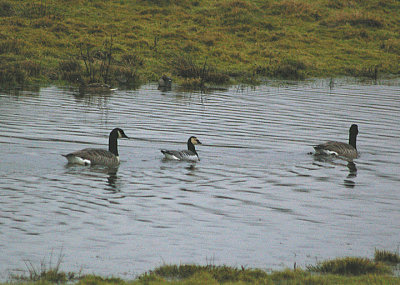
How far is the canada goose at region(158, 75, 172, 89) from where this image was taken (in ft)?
107

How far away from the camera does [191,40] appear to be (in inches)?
1674

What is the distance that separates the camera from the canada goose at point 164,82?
32.7 meters

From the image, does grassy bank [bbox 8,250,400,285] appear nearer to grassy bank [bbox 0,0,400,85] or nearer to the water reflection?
the water reflection

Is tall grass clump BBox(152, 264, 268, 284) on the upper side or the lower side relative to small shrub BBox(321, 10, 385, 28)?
lower

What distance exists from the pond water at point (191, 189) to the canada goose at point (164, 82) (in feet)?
17.8

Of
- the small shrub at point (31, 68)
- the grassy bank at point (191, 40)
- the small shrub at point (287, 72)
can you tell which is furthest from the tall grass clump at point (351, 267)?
the small shrub at point (287, 72)

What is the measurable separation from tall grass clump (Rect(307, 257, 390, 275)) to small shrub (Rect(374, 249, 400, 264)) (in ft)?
1.70

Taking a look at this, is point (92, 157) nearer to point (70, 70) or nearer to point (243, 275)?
point (243, 275)

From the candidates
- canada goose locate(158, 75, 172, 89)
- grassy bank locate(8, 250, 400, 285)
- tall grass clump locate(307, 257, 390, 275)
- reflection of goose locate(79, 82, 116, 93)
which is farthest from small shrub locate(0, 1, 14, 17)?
tall grass clump locate(307, 257, 390, 275)

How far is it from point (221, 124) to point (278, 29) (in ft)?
88.4

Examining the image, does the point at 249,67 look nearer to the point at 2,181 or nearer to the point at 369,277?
the point at 2,181

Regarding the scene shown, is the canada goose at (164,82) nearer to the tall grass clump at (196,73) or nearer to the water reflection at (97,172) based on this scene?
the tall grass clump at (196,73)

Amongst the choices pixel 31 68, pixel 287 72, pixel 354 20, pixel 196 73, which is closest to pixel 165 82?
pixel 196 73

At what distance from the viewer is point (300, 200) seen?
44.7ft
